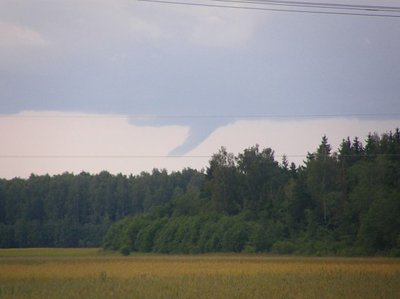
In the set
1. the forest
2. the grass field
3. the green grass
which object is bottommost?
the grass field

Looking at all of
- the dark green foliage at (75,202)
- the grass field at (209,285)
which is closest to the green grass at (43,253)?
the dark green foliage at (75,202)

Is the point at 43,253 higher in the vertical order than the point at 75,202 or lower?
lower

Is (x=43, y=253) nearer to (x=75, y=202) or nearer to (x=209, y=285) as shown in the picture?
(x=75, y=202)

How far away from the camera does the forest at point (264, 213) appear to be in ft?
311

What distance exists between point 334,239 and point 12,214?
7785 cm

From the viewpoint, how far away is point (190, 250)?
10856 centimetres

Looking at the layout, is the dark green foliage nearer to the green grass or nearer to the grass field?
the green grass

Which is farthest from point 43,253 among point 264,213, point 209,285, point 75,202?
point 209,285

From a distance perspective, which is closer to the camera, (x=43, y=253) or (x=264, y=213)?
(x=43, y=253)

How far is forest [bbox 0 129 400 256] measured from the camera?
9481 cm

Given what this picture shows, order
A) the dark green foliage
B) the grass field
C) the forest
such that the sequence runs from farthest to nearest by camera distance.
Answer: the dark green foliage < the forest < the grass field

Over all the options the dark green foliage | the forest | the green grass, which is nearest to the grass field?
the forest

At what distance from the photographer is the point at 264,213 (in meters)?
113

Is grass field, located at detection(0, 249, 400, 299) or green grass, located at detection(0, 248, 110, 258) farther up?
green grass, located at detection(0, 248, 110, 258)
